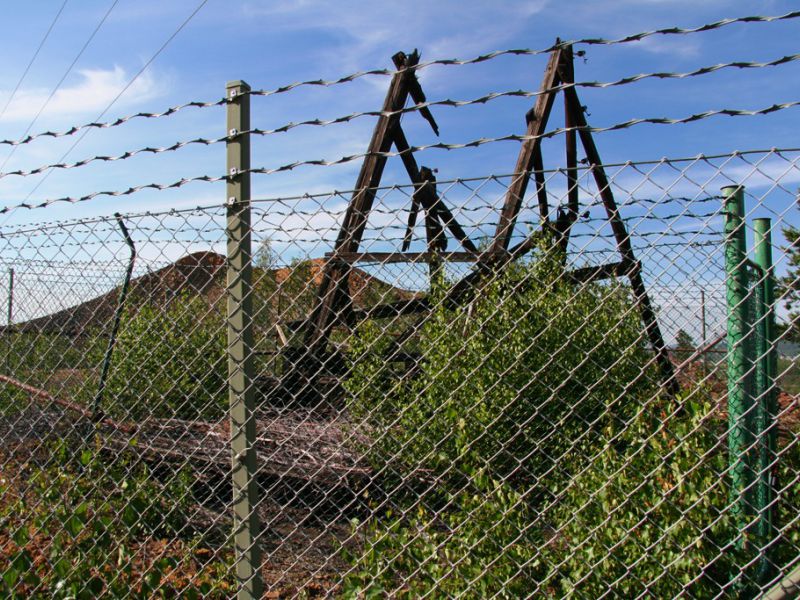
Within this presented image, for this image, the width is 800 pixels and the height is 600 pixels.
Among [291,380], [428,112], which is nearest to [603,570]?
[291,380]

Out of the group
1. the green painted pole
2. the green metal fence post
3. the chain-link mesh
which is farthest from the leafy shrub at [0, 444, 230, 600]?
the green painted pole

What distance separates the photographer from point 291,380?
5.48 m

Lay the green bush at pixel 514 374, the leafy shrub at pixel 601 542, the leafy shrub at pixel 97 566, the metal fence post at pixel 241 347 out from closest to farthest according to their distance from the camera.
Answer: the metal fence post at pixel 241 347, the leafy shrub at pixel 601 542, the leafy shrub at pixel 97 566, the green bush at pixel 514 374

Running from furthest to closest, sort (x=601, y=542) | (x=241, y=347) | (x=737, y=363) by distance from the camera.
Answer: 1. (x=601, y=542)
2. (x=737, y=363)
3. (x=241, y=347)

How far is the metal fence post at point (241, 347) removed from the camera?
222 cm

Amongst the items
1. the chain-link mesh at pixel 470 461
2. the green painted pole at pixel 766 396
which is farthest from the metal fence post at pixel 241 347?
the green painted pole at pixel 766 396

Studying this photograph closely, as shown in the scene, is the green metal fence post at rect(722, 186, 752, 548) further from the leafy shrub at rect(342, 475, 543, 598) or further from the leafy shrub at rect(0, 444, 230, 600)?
the leafy shrub at rect(0, 444, 230, 600)

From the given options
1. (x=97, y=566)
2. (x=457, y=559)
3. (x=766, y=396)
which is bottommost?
(x=97, y=566)

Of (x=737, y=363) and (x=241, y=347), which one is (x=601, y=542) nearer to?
(x=737, y=363)

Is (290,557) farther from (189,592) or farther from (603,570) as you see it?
(603,570)

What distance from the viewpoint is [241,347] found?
2.29m

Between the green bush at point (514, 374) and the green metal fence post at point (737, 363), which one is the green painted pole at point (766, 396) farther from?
the green bush at point (514, 374)

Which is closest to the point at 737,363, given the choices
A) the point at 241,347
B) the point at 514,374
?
the point at 241,347

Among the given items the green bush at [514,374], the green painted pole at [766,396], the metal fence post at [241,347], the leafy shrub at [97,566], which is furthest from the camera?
the green bush at [514,374]
